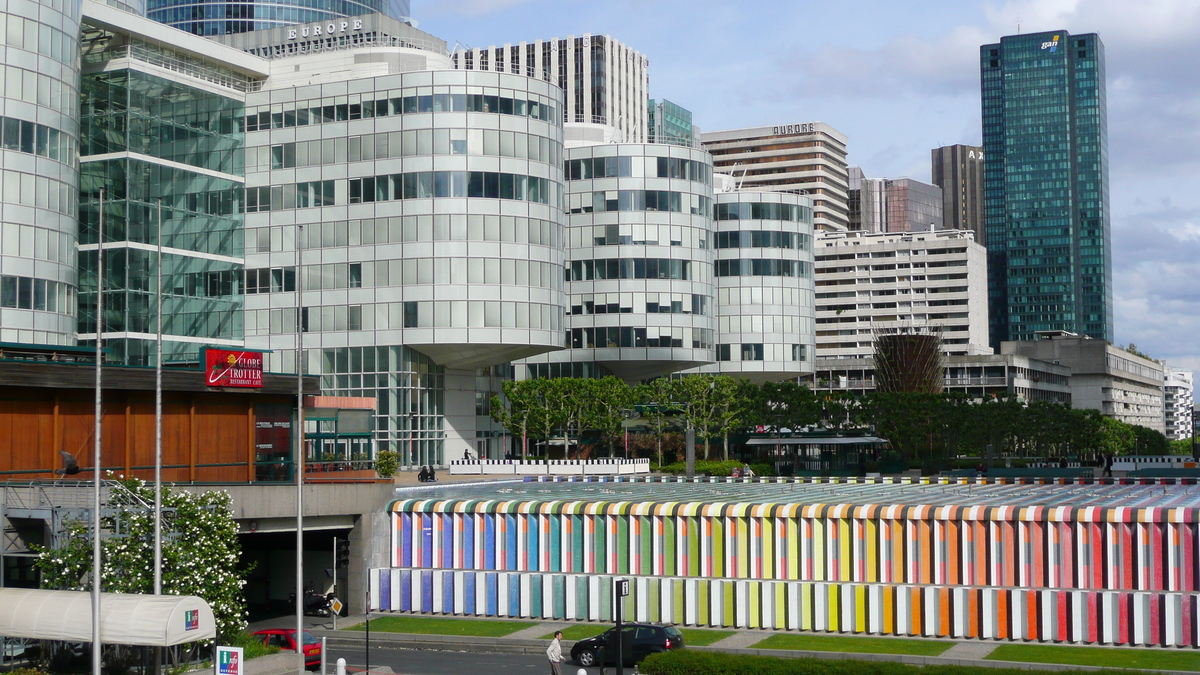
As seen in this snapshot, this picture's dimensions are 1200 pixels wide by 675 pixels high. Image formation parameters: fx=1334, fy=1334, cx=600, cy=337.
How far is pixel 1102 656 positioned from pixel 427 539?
28.1 m

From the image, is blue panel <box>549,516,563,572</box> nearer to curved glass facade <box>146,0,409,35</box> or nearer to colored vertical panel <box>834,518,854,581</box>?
colored vertical panel <box>834,518,854,581</box>

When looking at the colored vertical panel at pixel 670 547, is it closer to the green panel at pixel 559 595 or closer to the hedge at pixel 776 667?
the green panel at pixel 559 595

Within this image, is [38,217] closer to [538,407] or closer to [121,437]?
[538,407]

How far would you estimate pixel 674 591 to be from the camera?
172 ft

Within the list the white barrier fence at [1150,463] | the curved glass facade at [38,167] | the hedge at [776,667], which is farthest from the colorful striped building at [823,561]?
the white barrier fence at [1150,463]

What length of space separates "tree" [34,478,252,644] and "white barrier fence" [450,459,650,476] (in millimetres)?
58977

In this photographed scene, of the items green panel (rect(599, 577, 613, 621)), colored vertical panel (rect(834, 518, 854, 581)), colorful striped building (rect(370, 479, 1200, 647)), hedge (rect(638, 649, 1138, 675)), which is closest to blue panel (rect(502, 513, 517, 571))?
colorful striped building (rect(370, 479, 1200, 647))

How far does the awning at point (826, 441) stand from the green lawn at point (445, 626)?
7534cm

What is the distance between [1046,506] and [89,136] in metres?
80.0

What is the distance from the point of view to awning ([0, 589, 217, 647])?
1398 inches

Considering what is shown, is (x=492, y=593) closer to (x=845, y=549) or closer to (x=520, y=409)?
(x=845, y=549)

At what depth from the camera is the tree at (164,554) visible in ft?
131

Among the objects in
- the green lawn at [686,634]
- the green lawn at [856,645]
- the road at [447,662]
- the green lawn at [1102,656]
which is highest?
the green lawn at [1102,656]

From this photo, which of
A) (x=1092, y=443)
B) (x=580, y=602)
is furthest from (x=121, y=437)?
(x=1092, y=443)
